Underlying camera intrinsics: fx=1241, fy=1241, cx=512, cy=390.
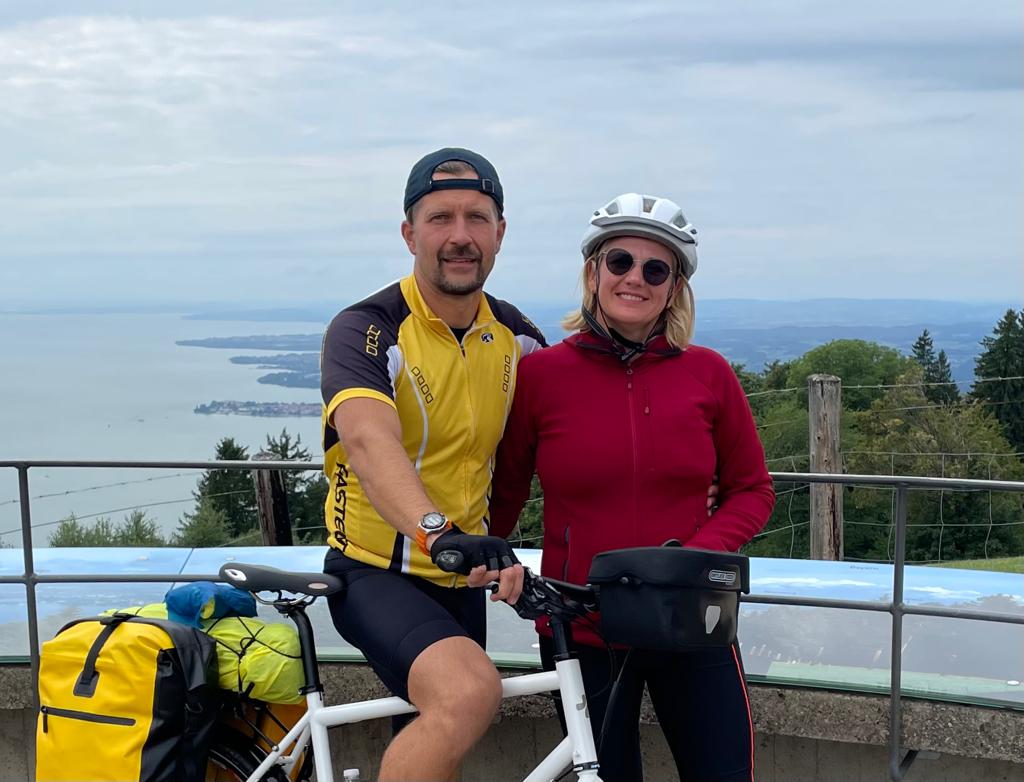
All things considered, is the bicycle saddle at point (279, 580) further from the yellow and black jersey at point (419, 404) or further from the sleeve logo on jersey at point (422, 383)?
the sleeve logo on jersey at point (422, 383)

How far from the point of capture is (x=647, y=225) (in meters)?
2.89

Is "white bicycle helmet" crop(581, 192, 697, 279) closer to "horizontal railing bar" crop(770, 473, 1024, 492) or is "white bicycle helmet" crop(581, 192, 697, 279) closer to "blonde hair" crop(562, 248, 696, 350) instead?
"blonde hair" crop(562, 248, 696, 350)

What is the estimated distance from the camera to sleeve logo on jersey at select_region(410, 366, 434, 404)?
288 centimetres

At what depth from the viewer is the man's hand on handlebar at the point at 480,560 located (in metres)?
2.38

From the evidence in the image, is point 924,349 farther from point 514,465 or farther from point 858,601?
point 514,465

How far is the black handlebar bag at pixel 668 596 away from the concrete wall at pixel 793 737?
5.23 feet

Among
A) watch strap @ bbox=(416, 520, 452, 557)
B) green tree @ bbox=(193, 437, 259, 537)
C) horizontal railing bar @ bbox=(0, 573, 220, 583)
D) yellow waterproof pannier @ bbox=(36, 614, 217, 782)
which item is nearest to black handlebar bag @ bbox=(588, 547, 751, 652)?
watch strap @ bbox=(416, 520, 452, 557)

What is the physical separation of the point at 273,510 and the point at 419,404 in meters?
6.49

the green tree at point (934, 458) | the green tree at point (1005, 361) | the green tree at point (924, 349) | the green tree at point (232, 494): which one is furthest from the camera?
the green tree at point (924, 349)

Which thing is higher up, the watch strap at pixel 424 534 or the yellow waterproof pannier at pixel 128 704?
the watch strap at pixel 424 534

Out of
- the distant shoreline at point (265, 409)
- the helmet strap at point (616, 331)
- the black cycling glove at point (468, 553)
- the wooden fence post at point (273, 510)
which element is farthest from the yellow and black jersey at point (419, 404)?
the distant shoreline at point (265, 409)

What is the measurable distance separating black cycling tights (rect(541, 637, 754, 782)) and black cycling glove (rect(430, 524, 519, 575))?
19.6 inches

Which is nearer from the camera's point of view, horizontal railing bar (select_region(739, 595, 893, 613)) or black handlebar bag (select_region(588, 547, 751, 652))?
black handlebar bag (select_region(588, 547, 751, 652))

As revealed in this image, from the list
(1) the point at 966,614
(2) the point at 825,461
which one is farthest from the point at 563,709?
(2) the point at 825,461
